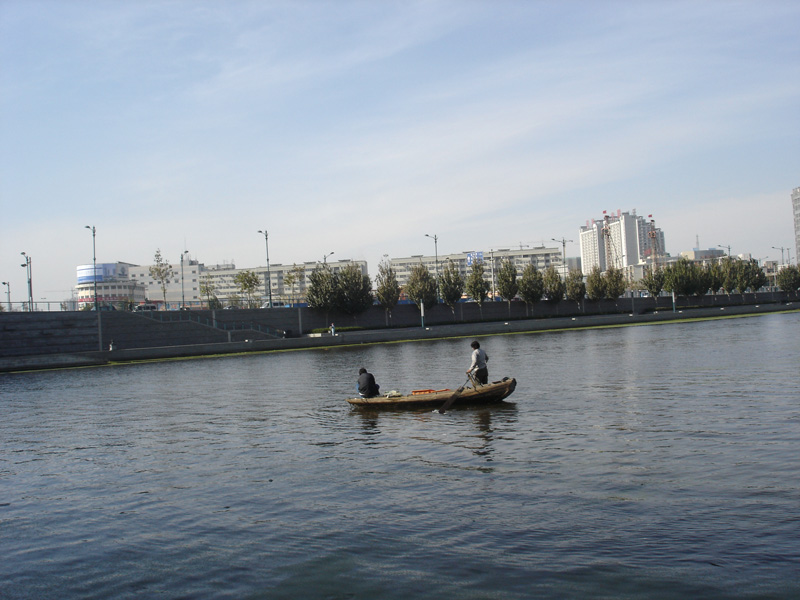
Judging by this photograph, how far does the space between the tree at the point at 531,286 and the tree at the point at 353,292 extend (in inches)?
869

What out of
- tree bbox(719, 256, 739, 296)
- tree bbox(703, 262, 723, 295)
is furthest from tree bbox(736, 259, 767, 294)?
tree bbox(703, 262, 723, 295)

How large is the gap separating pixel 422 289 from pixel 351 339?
1937 cm

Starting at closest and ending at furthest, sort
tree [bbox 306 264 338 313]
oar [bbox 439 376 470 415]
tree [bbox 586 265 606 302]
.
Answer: oar [bbox 439 376 470 415], tree [bbox 306 264 338 313], tree [bbox 586 265 606 302]

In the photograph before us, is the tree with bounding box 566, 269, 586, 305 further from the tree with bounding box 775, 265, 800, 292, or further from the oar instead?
the oar

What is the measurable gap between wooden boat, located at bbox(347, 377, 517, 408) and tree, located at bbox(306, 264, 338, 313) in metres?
57.6

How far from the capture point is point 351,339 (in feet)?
234

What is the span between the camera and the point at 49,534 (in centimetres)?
1265

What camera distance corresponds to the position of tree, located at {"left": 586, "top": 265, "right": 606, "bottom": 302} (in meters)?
Result: 101

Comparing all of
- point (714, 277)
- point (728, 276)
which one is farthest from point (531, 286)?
point (728, 276)

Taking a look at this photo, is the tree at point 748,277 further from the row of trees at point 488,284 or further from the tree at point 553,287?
the tree at point 553,287

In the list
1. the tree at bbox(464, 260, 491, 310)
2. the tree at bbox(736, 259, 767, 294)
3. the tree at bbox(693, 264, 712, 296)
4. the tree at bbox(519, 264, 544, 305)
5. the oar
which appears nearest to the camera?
the oar

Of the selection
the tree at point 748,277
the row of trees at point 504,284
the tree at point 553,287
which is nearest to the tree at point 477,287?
the row of trees at point 504,284

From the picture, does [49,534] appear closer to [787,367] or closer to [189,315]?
[787,367]

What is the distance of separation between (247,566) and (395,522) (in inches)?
102
